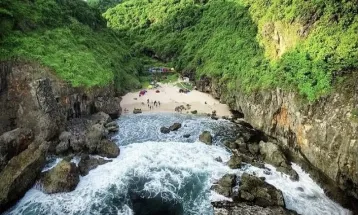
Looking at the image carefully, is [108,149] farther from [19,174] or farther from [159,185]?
[19,174]

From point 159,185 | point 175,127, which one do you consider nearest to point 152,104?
point 175,127

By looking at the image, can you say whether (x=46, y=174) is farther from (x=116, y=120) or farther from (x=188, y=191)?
(x=116, y=120)

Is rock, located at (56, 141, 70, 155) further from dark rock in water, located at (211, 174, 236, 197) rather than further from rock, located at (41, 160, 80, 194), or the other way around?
dark rock in water, located at (211, 174, 236, 197)

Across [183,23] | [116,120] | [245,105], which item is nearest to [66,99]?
[116,120]

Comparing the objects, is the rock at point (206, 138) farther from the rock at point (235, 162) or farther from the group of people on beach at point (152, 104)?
the group of people on beach at point (152, 104)

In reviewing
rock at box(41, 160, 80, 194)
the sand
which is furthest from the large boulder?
rock at box(41, 160, 80, 194)

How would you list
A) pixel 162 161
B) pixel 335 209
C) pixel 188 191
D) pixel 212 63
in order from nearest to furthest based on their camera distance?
pixel 335 209 < pixel 188 191 < pixel 162 161 < pixel 212 63

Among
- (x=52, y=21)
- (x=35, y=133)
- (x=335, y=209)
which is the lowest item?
(x=335, y=209)
